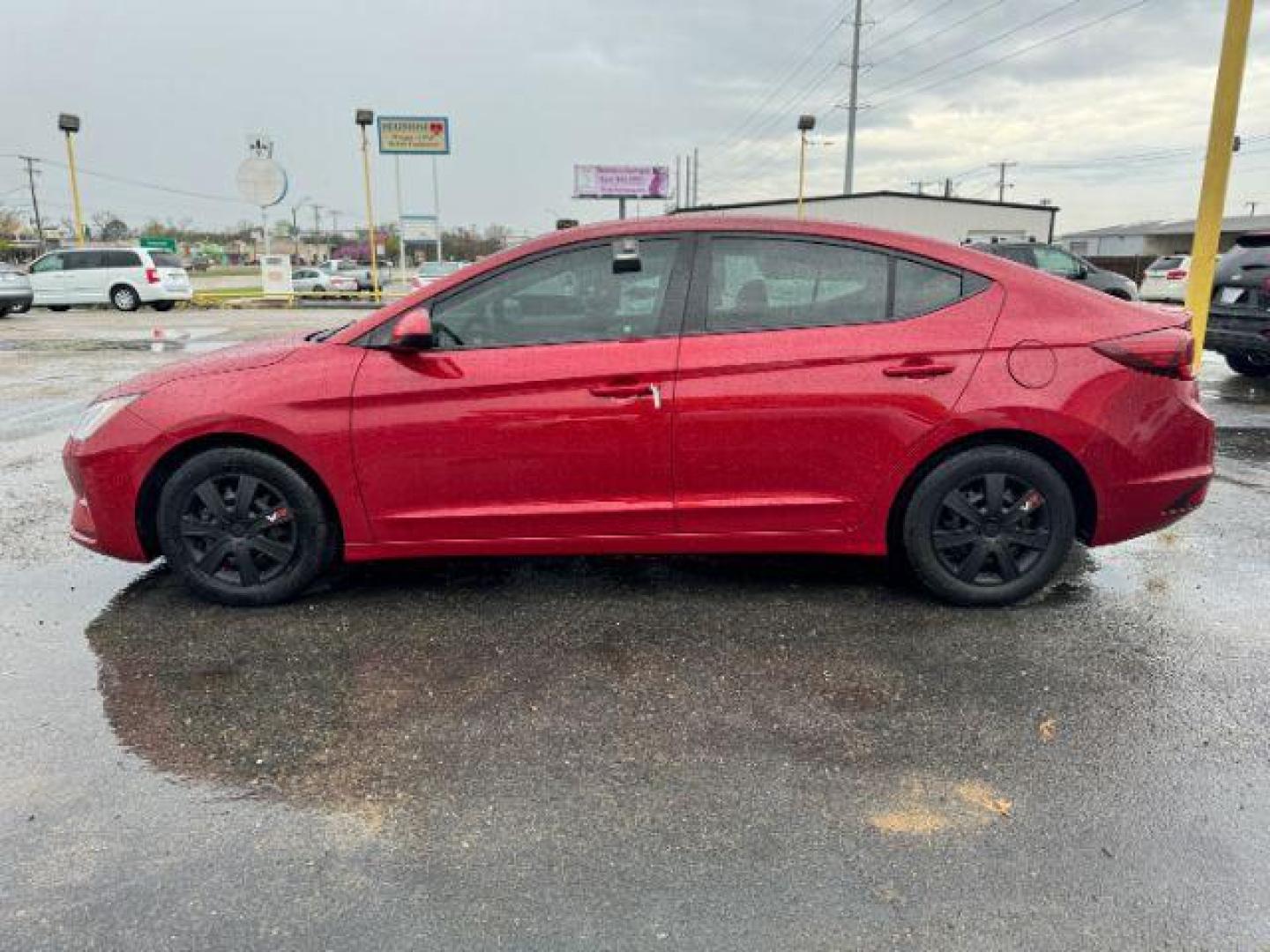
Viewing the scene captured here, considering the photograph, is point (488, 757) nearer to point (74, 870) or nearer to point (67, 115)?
point (74, 870)

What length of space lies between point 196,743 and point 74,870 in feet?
1.97

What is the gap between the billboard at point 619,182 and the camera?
59.6 meters

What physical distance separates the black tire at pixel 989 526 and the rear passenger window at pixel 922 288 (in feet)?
2.04

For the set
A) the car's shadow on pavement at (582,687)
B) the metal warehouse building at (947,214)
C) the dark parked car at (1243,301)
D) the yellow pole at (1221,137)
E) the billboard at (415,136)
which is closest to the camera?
the car's shadow on pavement at (582,687)

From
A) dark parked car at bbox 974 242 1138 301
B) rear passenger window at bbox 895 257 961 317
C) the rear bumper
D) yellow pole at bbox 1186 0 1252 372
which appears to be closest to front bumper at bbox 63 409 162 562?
rear passenger window at bbox 895 257 961 317

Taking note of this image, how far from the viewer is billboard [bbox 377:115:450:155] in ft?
107

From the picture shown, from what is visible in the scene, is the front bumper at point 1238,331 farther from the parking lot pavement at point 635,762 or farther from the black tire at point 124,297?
the black tire at point 124,297

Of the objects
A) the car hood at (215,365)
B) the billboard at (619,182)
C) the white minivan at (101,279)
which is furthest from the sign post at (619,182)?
the car hood at (215,365)

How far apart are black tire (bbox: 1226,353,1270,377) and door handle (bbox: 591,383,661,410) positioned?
9944 mm

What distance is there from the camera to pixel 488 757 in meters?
Answer: 2.74

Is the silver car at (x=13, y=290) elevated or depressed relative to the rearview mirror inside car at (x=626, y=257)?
depressed

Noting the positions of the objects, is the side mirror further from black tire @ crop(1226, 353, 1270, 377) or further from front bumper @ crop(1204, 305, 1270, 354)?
black tire @ crop(1226, 353, 1270, 377)

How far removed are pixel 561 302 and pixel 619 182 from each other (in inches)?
2335

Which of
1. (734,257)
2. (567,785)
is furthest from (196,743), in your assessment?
(734,257)
